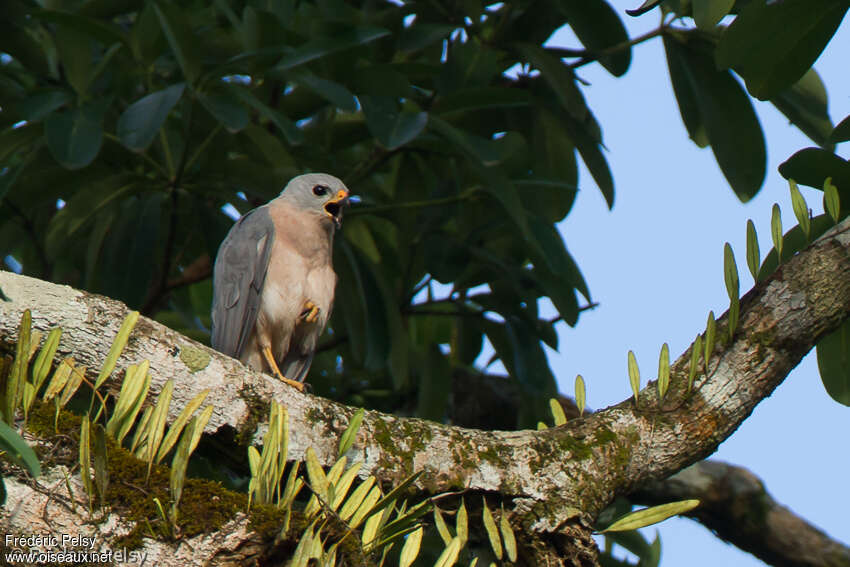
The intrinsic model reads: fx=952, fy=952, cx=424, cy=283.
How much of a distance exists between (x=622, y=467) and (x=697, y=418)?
20 centimetres

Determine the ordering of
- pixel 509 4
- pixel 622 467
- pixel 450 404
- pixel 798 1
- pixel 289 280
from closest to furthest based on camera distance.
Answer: pixel 798 1 < pixel 622 467 < pixel 289 280 < pixel 509 4 < pixel 450 404

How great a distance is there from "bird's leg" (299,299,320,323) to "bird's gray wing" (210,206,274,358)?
0.18 metres

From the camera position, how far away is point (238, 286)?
3684 mm

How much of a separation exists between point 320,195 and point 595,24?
50.9 inches

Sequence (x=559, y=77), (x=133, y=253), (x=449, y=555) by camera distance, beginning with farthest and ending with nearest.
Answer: (x=559, y=77), (x=133, y=253), (x=449, y=555)

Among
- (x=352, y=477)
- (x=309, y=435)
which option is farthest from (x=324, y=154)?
(x=352, y=477)

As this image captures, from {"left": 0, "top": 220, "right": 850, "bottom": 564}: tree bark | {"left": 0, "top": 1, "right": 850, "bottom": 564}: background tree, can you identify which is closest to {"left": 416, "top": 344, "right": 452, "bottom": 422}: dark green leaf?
{"left": 0, "top": 1, "right": 850, "bottom": 564}: background tree

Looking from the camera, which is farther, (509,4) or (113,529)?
(509,4)

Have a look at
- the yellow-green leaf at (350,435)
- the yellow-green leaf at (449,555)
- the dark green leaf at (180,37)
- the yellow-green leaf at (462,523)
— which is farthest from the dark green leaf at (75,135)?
the yellow-green leaf at (449,555)

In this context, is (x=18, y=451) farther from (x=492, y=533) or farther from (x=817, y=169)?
(x=817, y=169)

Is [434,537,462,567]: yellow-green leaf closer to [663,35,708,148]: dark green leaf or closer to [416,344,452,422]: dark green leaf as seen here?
[416,344,452,422]: dark green leaf

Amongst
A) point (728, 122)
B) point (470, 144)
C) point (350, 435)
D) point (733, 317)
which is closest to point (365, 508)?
point (350, 435)

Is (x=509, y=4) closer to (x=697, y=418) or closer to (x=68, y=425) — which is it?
(x=697, y=418)

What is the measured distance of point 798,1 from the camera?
195cm
